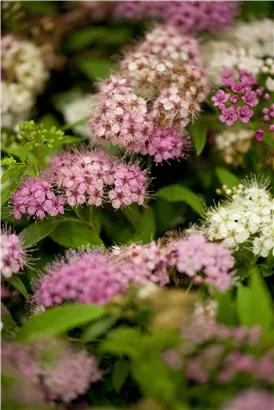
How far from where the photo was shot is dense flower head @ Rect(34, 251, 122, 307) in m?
1.80

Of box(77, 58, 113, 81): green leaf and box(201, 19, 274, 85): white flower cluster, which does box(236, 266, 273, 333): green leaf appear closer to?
box(201, 19, 274, 85): white flower cluster

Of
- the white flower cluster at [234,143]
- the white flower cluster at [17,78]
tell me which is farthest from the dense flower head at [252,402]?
the white flower cluster at [17,78]

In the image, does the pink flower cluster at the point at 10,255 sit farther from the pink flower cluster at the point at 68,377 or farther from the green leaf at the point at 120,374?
the green leaf at the point at 120,374

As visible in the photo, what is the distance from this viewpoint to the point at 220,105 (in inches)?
93.3

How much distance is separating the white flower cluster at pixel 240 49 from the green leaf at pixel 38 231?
3.45 ft

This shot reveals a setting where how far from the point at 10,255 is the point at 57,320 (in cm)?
36

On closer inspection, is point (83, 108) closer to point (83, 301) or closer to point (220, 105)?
point (220, 105)

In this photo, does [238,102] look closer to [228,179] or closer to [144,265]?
[228,179]

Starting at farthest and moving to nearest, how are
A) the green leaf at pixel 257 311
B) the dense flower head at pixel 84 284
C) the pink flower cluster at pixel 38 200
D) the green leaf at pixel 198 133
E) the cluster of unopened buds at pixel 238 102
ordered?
1. the green leaf at pixel 198 133
2. the cluster of unopened buds at pixel 238 102
3. the pink flower cluster at pixel 38 200
4. the dense flower head at pixel 84 284
5. the green leaf at pixel 257 311

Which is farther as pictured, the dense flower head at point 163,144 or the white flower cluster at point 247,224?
the dense flower head at point 163,144

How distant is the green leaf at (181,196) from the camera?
254 cm

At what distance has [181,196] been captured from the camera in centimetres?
259

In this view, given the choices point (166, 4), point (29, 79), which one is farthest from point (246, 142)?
point (29, 79)

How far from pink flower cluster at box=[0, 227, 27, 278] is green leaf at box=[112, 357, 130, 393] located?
0.48 m
